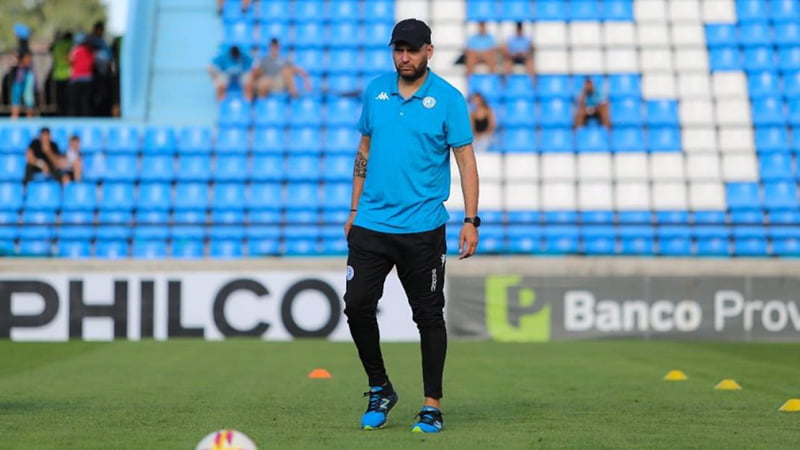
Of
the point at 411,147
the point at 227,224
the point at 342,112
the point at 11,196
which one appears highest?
the point at 342,112

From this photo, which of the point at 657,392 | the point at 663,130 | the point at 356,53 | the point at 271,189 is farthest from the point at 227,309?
the point at 657,392

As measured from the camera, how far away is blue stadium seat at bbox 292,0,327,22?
22.5 meters

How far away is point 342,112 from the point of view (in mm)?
21016

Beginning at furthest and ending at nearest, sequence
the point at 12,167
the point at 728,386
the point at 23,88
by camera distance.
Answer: the point at 23,88
the point at 12,167
the point at 728,386

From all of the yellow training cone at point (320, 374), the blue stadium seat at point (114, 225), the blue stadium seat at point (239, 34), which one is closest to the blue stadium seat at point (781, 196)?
the blue stadium seat at point (239, 34)

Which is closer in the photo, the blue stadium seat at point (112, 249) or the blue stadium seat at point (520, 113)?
the blue stadium seat at point (112, 249)

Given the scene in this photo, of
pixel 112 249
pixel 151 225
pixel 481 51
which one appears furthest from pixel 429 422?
pixel 481 51

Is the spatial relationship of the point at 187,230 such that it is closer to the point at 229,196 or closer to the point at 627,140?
the point at 229,196

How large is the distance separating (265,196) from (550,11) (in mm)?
6187

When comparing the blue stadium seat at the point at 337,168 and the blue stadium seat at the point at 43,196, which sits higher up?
the blue stadium seat at the point at 337,168

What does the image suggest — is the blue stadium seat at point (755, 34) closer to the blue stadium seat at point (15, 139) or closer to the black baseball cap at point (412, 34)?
the blue stadium seat at point (15, 139)

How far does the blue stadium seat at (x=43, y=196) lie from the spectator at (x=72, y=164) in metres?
0.23

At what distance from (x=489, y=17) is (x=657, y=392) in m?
14.2

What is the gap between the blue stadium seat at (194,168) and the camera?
1997 centimetres
